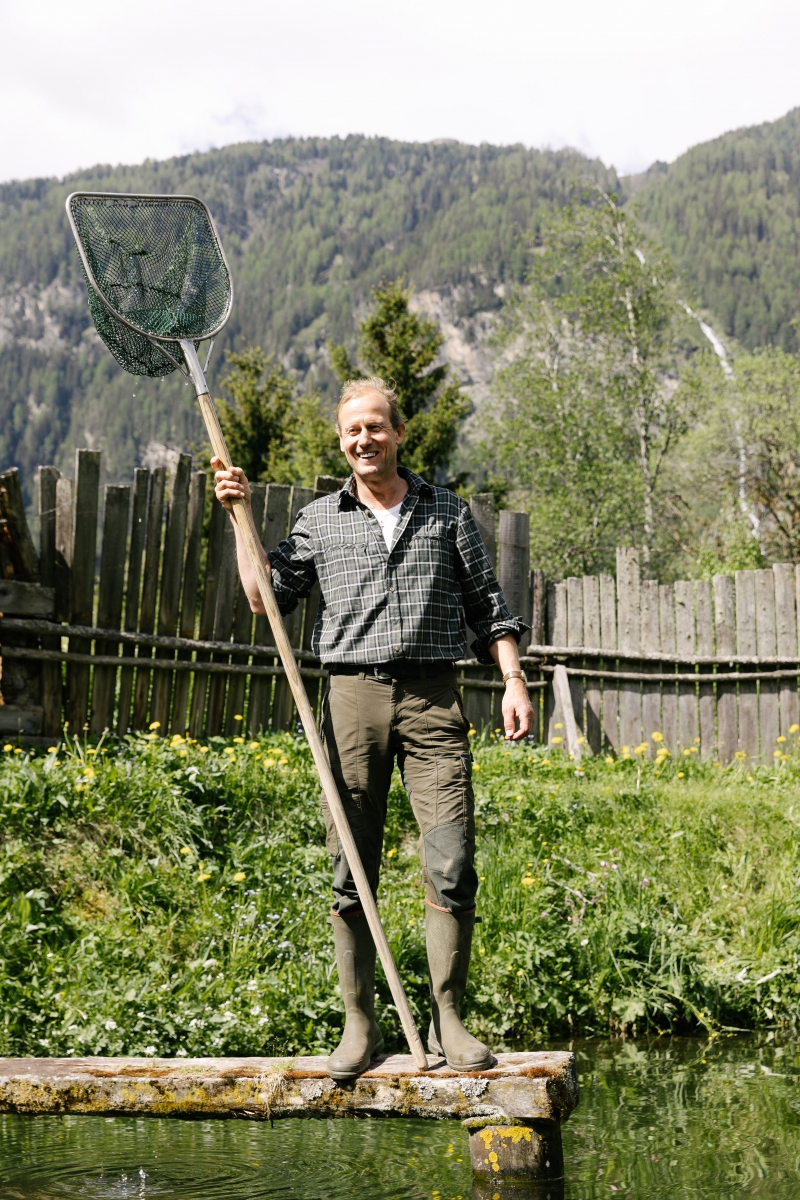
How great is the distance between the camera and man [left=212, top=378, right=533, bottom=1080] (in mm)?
3186

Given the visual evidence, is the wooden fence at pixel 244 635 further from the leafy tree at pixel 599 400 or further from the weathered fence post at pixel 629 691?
the leafy tree at pixel 599 400

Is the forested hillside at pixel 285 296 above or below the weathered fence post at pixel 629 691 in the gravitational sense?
above

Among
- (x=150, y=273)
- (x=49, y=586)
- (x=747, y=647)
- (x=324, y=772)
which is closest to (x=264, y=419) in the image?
(x=747, y=647)

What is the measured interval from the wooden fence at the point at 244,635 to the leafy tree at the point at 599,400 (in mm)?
18945

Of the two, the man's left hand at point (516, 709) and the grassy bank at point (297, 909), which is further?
the grassy bank at point (297, 909)

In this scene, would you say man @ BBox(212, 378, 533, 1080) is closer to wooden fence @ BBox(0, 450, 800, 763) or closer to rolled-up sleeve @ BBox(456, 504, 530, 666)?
rolled-up sleeve @ BBox(456, 504, 530, 666)

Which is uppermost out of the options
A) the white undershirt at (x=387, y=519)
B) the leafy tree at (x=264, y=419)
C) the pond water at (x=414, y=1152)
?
the leafy tree at (x=264, y=419)

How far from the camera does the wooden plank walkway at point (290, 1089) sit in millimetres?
2893

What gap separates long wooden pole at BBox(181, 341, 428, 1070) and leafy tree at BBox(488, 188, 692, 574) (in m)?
25.1

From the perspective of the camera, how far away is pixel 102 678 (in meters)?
6.97

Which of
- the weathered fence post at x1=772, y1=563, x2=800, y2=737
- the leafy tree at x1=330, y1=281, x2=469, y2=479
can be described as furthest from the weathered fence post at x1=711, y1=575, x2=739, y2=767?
the leafy tree at x1=330, y1=281, x2=469, y2=479

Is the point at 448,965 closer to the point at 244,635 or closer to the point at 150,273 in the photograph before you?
the point at 150,273

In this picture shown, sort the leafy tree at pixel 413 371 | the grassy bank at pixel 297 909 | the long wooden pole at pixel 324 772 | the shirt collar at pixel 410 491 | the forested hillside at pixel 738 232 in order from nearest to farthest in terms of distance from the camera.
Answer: the long wooden pole at pixel 324 772 < the shirt collar at pixel 410 491 < the grassy bank at pixel 297 909 < the leafy tree at pixel 413 371 < the forested hillside at pixel 738 232

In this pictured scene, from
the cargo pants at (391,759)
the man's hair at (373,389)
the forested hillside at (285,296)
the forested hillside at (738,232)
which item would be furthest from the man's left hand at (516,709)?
the forested hillside at (285,296)
